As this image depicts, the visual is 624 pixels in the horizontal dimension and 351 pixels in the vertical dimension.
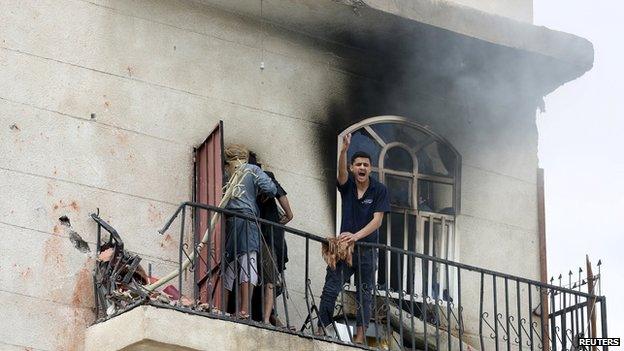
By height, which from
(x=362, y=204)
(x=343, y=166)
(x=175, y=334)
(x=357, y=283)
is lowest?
(x=175, y=334)

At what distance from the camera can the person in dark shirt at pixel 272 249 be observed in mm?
14578

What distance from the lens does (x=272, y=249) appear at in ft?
47.7

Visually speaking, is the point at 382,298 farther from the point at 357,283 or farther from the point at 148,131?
the point at 148,131

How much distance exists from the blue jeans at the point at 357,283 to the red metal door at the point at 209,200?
1055 millimetres

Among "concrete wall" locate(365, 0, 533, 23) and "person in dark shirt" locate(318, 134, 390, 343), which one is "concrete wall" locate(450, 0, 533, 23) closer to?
"concrete wall" locate(365, 0, 533, 23)

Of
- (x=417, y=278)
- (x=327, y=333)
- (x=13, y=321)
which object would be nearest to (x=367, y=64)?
(x=417, y=278)

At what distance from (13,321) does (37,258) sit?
60cm

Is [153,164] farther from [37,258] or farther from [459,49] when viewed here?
[459,49]

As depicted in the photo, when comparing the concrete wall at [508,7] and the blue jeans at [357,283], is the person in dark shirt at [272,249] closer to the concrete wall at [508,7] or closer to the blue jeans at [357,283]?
the blue jeans at [357,283]

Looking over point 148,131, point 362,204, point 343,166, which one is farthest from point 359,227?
point 148,131

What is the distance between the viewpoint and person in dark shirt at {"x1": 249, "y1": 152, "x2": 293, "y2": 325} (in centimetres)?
1458

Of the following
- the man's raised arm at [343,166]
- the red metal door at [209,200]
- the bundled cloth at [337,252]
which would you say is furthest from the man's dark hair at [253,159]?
the bundled cloth at [337,252]

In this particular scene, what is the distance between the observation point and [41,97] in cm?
1485

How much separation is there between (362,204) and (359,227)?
206 millimetres
